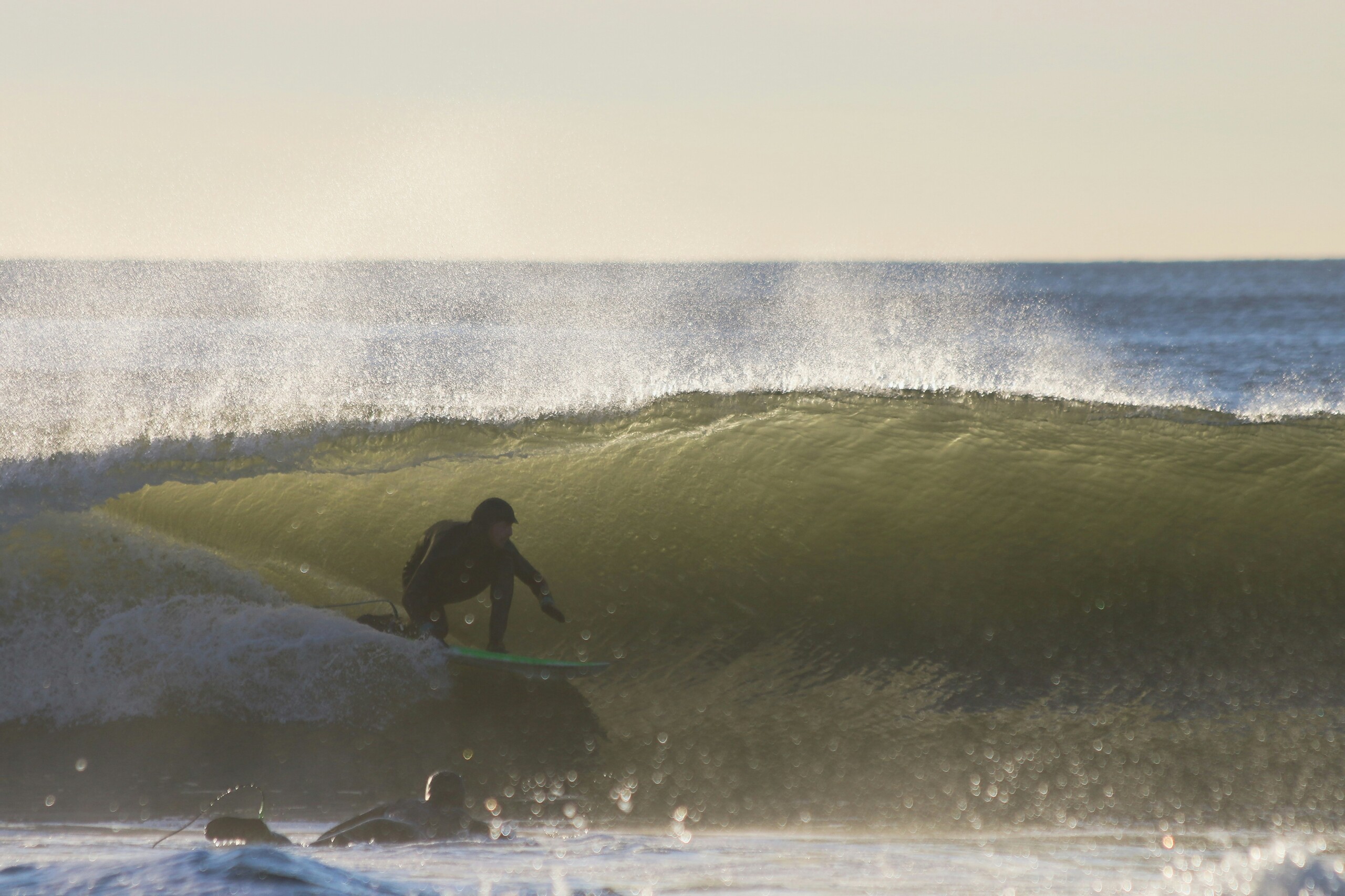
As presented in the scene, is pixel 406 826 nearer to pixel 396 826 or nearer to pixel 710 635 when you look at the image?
pixel 396 826

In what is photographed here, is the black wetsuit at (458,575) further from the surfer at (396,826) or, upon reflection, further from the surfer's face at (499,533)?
the surfer at (396,826)

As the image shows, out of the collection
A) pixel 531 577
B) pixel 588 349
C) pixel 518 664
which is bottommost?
pixel 518 664

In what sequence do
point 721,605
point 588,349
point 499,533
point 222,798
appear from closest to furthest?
point 222,798
point 499,533
point 721,605
point 588,349

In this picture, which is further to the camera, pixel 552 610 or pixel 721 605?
pixel 721 605

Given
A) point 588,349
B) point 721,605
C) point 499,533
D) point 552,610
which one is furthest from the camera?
point 588,349

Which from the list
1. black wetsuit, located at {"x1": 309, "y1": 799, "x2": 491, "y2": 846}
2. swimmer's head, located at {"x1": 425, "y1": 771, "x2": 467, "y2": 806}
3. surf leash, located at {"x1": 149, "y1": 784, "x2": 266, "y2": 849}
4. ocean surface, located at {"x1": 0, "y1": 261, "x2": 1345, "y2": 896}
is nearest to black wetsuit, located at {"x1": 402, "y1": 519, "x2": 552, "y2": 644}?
ocean surface, located at {"x1": 0, "y1": 261, "x2": 1345, "y2": 896}

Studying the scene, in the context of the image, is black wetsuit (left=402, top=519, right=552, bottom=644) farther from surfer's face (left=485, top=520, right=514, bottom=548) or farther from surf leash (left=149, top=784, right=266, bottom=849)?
surf leash (left=149, top=784, right=266, bottom=849)

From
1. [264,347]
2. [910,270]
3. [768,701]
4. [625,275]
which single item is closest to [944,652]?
[768,701]

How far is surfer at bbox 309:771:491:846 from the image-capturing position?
339 centimetres

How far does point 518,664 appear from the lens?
5152 mm

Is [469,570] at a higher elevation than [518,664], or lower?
higher

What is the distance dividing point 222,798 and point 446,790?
1412 mm

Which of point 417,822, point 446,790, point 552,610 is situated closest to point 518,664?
point 552,610

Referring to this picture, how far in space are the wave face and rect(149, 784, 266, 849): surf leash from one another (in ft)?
0.31
